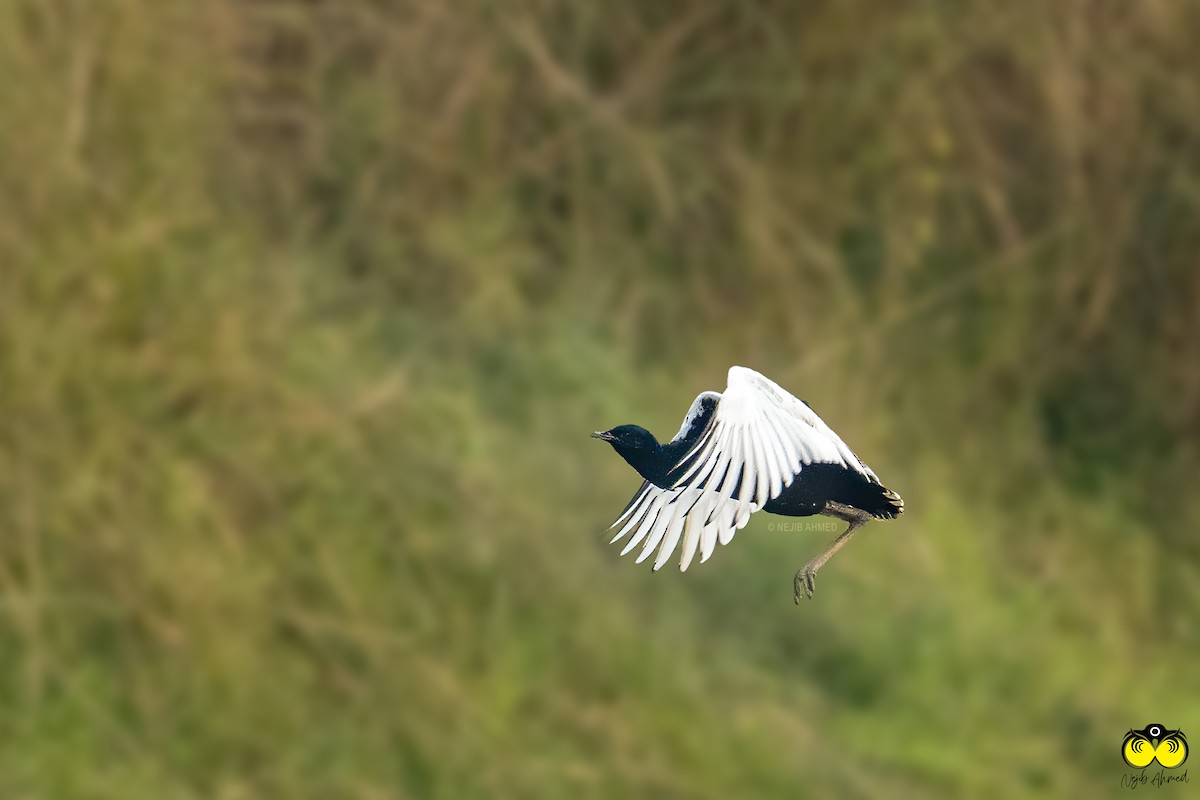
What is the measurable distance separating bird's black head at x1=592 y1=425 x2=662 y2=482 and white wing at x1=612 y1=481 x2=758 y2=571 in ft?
0.15

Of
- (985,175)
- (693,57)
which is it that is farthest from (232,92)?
(985,175)

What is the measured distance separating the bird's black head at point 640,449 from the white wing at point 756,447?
0.11 meters

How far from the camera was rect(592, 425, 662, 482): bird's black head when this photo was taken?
3.82 m

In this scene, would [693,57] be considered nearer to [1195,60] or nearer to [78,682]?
[1195,60]

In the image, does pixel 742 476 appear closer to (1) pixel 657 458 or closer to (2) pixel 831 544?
(2) pixel 831 544

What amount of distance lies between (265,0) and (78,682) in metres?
3.09

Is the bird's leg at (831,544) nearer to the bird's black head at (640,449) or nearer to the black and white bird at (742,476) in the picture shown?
the black and white bird at (742,476)

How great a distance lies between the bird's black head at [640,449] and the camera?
3816 millimetres

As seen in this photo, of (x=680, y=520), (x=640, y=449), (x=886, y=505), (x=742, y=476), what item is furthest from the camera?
(x=640, y=449)

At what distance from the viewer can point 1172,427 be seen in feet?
28.6

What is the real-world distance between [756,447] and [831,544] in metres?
0.23

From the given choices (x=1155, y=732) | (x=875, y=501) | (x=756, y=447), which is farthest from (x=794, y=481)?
(x=1155, y=732)

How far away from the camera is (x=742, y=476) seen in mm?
3469

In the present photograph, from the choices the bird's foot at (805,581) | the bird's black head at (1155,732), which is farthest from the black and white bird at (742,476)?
the bird's black head at (1155,732)
